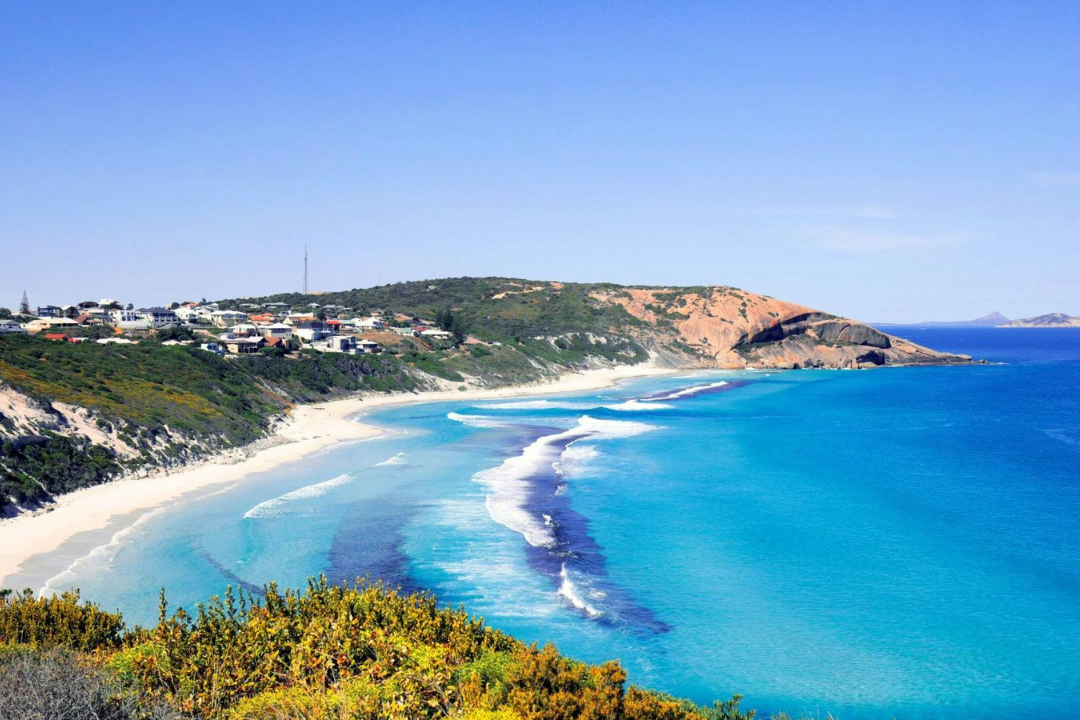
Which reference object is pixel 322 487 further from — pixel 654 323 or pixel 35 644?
pixel 654 323

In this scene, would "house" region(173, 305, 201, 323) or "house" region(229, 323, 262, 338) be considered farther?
"house" region(173, 305, 201, 323)

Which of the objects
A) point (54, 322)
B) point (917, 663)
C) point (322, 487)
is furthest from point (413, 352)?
point (917, 663)

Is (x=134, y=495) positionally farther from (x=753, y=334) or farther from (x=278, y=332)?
(x=753, y=334)

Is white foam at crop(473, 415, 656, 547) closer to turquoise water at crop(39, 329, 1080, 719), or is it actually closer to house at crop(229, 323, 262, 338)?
turquoise water at crop(39, 329, 1080, 719)

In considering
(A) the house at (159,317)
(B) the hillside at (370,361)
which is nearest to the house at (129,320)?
(A) the house at (159,317)

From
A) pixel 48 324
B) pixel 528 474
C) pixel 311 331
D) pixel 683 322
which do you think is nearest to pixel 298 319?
pixel 311 331

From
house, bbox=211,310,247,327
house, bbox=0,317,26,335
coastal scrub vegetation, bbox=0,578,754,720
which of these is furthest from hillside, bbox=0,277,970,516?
house, bbox=0,317,26,335
